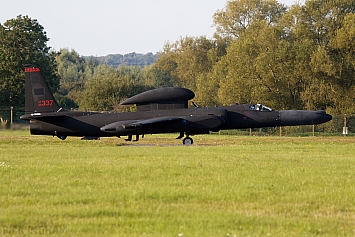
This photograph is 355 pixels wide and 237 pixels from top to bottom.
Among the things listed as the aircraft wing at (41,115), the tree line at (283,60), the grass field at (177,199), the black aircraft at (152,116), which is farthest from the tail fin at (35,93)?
the tree line at (283,60)

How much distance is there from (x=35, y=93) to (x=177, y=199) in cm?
2444

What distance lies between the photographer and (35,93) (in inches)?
1382

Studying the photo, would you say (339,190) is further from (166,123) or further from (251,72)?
(251,72)

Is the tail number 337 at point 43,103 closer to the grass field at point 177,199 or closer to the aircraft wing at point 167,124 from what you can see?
the aircraft wing at point 167,124

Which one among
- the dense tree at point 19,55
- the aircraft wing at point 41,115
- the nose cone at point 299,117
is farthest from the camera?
the dense tree at point 19,55

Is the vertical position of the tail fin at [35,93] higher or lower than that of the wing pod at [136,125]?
higher

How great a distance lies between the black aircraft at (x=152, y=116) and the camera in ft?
113

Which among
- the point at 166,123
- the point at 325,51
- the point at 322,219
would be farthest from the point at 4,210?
the point at 325,51

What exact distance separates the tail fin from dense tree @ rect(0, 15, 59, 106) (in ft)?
127

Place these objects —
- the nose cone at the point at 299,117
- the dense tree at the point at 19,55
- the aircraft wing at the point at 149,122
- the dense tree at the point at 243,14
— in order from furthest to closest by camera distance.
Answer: the dense tree at the point at 243,14 < the dense tree at the point at 19,55 < the nose cone at the point at 299,117 < the aircraft wing at the point at 149,122

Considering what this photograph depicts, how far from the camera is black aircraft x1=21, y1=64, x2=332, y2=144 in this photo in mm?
34375

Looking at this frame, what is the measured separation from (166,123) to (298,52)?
33033 mm

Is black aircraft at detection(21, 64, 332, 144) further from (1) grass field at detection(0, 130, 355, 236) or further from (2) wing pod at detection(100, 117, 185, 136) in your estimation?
(1) grass field at detection(0, 130, 355, 236)

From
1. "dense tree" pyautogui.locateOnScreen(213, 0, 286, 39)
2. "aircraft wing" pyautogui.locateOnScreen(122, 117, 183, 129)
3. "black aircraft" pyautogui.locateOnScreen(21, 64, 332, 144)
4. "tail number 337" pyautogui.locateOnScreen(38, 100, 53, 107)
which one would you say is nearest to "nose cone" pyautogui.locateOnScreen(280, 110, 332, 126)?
"black aircraft" pyautogui.locateOnScreen(21, 64, 332, 144)
